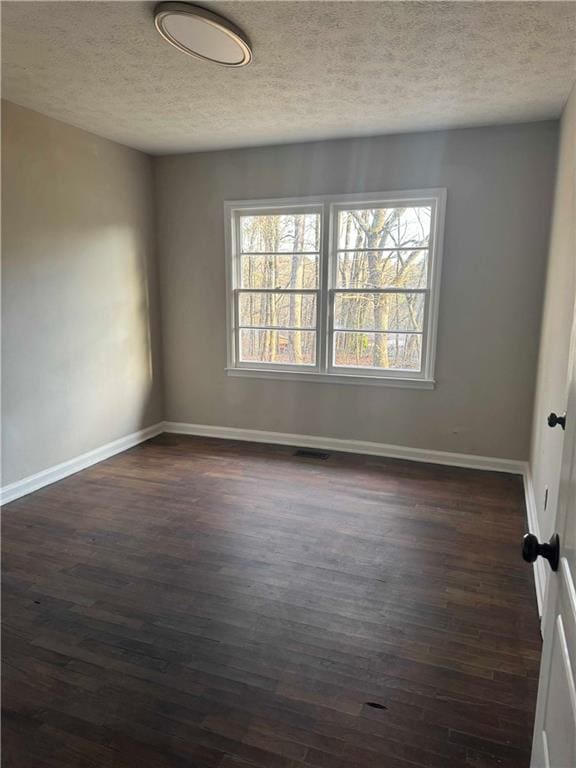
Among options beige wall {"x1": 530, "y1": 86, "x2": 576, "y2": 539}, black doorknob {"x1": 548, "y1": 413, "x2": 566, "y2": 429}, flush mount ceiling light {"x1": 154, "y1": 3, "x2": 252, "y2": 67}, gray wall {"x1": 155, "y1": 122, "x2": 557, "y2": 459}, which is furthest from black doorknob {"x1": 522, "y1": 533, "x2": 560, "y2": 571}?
gray wall {"x1": 155, "y1": 122, "x2": 557, "y2": 459}

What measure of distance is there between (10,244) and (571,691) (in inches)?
145

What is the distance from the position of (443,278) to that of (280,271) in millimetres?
1464

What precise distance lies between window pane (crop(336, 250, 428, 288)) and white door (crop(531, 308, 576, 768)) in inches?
119

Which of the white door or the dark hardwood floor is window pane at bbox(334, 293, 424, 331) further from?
the white door

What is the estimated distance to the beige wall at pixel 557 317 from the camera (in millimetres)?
2162

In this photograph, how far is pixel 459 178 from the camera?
368 cm

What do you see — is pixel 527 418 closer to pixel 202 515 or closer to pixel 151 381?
pixel 202 515

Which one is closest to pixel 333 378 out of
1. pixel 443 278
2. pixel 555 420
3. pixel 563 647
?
pixel 443 278

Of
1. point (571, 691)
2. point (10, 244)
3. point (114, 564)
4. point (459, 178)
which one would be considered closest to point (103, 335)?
point (10, 244)

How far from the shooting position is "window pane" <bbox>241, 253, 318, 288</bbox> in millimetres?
4266

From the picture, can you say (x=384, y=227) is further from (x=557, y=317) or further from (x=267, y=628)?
(x=267, y=628)

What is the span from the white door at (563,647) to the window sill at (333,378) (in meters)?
2.97

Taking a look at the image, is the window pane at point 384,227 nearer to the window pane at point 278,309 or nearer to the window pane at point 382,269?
the window pane at point 382,269

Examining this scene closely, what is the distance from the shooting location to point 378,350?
4.19m
